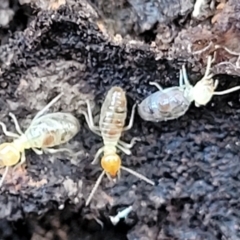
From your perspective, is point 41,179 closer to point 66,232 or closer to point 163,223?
point 66,232

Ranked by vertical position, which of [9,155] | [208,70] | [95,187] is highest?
[208,70]

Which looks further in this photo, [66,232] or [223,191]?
[66,232]

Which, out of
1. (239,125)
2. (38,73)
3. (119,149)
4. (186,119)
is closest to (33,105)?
(38,73)

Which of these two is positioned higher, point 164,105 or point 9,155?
point 164,105

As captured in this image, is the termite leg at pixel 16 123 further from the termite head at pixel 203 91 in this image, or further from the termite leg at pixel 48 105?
the termite head at pixel 203 91

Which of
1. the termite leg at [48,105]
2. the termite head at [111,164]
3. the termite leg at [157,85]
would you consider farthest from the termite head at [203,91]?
the termite leg at [48,105]

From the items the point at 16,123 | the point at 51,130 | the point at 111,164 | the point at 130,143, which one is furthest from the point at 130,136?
the point at 16,123

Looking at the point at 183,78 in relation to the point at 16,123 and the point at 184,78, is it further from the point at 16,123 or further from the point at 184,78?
the point at 16,123
